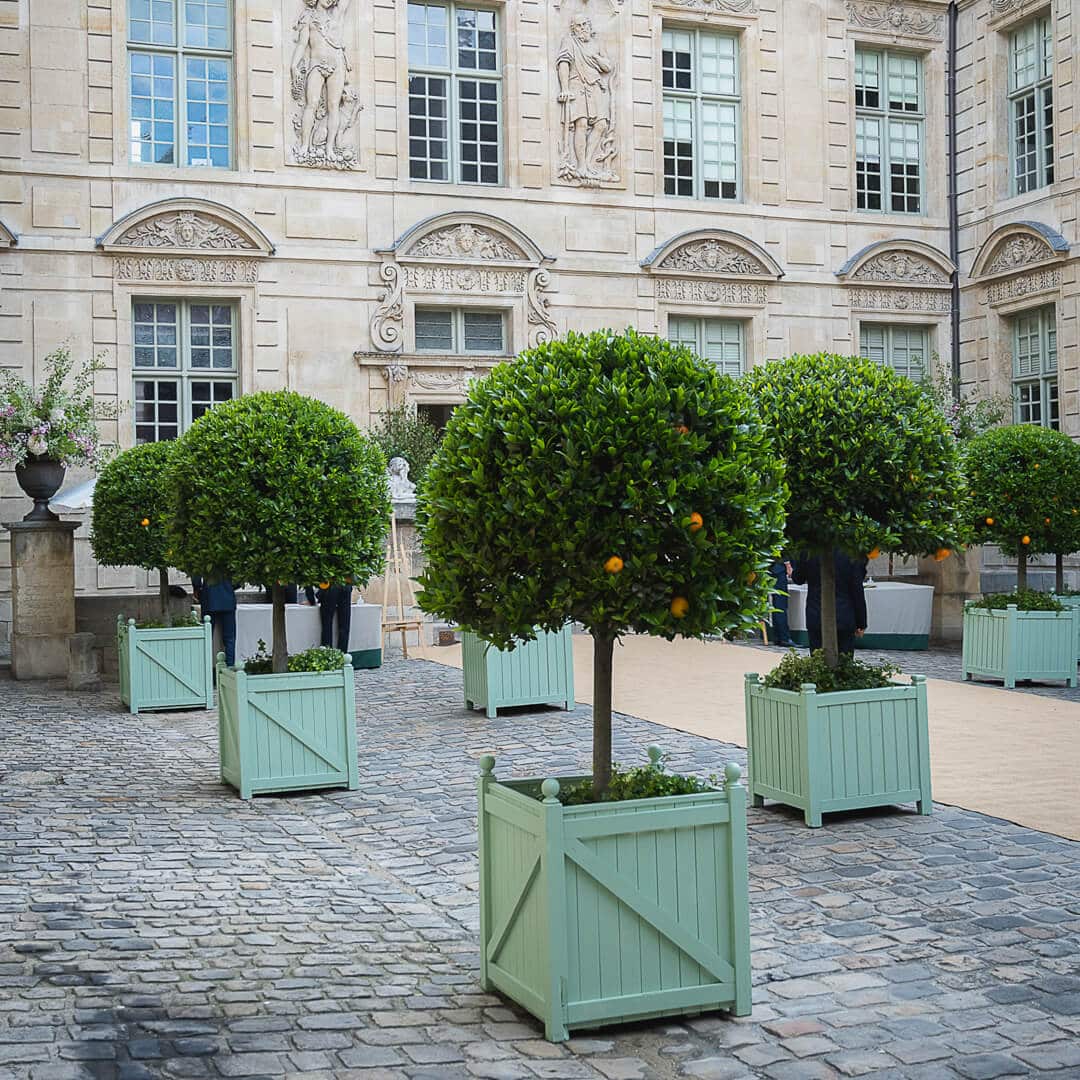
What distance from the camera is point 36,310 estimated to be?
17.8 m

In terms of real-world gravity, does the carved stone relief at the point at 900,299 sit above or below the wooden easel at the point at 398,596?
above

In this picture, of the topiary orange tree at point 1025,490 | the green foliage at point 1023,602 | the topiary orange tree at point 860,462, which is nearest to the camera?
the topiary orange tree at point 860,462

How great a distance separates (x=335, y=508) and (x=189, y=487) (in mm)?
1058

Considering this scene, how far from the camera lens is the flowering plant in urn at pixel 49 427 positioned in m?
15.3

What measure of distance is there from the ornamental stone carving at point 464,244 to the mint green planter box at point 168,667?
8367 mm

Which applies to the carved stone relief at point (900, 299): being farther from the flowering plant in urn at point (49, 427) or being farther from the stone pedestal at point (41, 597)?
the stone pedestal at point (41, 597)

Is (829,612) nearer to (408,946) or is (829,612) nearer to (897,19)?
(408,946)

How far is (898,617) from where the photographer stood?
55.1ft

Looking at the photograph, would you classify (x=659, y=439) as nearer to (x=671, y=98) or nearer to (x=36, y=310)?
(x=36, y=310)

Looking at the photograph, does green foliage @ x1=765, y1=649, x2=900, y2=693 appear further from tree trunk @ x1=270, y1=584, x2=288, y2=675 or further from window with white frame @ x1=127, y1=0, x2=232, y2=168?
window with white frame @ x1=127, y1=0, x2=232, y2=168

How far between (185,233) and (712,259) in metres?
7.72

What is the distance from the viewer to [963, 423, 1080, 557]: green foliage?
1352 cm

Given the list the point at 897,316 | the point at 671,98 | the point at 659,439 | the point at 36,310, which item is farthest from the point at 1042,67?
the point at 659,439

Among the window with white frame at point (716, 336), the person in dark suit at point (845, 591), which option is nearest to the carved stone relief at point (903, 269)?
the window with white frame at point (716, 336)
